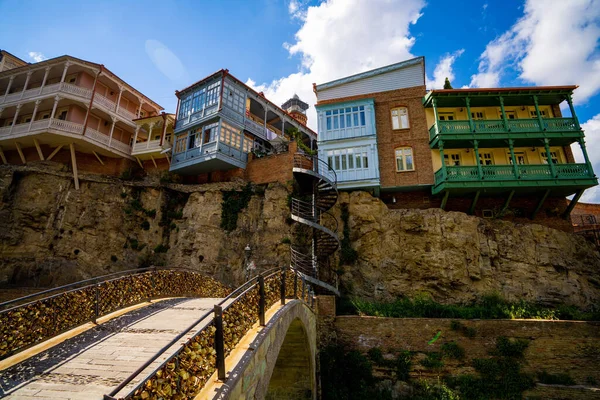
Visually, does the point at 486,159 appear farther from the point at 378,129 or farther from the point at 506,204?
the point at 378,129

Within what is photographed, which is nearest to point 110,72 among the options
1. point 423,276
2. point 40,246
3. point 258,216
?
point 40,246

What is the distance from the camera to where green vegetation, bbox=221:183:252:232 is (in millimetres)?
21516

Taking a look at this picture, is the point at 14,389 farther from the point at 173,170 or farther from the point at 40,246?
the point at 173,170

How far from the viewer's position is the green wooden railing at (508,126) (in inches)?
787

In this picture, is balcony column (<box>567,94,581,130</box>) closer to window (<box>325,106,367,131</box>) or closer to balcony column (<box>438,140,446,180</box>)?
balcony column (<box>438,140,446,180</box>)

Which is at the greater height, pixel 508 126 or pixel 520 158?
pixel 508 126

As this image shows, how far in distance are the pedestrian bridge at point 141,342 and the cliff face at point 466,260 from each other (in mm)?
9318

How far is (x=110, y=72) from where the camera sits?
25000 mm

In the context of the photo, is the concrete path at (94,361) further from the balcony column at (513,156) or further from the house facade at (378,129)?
the balcony column at (513,156)

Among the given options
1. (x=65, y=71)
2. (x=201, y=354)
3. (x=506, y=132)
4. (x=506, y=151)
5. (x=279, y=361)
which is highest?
(x=65, y=71)

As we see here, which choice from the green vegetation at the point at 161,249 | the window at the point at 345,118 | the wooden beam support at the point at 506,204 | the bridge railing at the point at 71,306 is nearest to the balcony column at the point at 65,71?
the green vegetation at the point at 161,249

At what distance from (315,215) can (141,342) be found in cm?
1248

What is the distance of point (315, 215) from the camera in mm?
18141

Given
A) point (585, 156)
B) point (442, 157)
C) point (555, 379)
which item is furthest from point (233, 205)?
point (585, 156)
